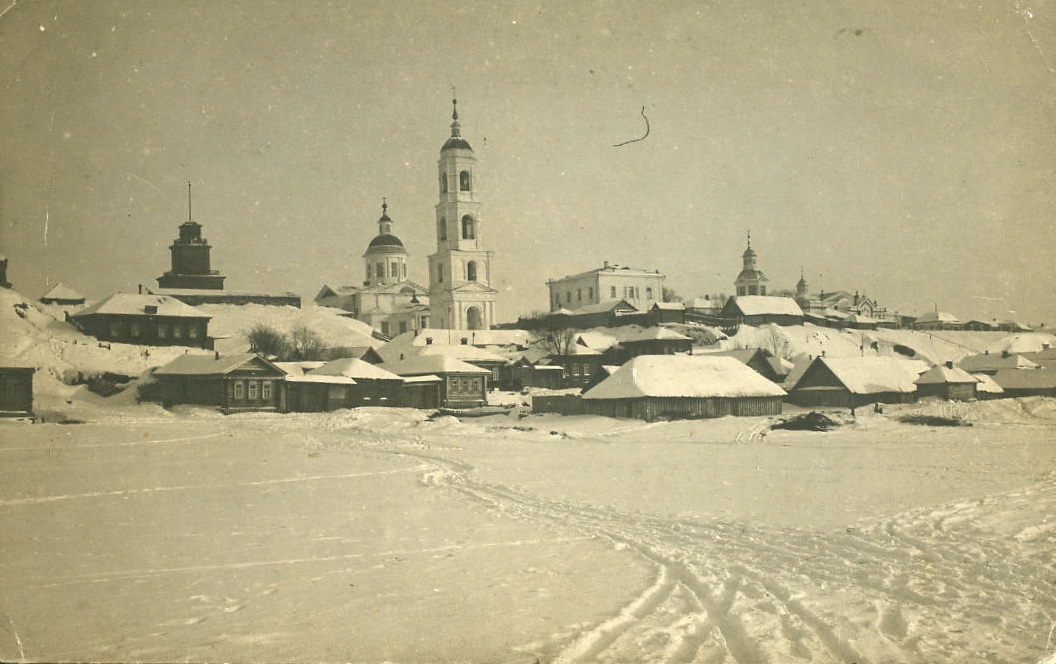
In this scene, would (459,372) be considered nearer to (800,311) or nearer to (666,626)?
(666,626)

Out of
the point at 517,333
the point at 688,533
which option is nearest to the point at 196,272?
the point at 688,533

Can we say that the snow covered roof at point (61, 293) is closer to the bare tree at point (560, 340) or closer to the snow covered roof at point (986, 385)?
the snow covered roof at point (986, 385)

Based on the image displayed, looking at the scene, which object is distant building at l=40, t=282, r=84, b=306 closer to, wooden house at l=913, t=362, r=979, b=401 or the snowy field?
the snowy field

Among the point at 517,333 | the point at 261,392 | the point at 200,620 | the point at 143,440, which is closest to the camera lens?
the point at 200,620

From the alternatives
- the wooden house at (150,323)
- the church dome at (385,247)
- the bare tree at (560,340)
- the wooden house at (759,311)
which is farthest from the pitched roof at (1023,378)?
the church dome at (385,247)

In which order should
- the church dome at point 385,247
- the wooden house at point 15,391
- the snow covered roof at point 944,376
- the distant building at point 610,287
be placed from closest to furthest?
the wooden house at point 15,391, the snow covered roof at point 944,376, the church dome at point 385,247, the distant building at point 610,287

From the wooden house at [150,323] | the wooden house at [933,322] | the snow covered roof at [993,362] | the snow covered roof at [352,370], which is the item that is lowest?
the snow covered roof at [993,362]
